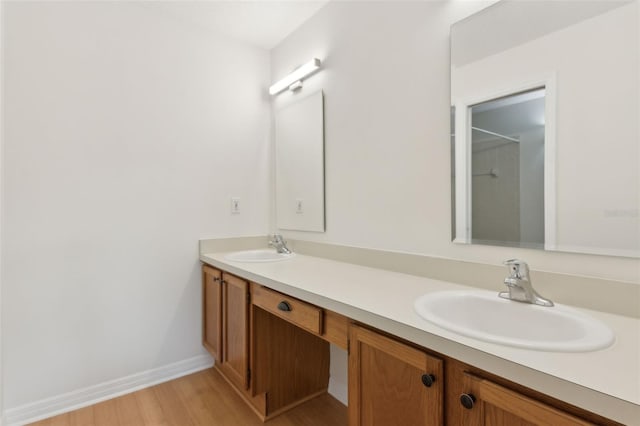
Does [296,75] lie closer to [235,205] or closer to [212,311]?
[235,205]

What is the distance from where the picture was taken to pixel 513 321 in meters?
0.98

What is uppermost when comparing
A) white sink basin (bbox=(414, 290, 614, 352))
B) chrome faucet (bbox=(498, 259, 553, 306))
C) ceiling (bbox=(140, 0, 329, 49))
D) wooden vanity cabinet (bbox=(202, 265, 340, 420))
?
ceiling (bbox=(140, 0, 329, 49))

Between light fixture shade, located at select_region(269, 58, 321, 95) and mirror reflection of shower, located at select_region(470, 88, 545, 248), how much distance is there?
1.11m

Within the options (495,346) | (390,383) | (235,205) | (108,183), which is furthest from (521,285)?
(108,183)

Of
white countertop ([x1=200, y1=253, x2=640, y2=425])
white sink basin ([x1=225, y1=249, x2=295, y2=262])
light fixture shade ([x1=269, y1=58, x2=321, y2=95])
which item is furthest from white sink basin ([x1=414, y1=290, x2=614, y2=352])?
light fixture shade ([x1=269, y1=58, x2=321, y2=95])

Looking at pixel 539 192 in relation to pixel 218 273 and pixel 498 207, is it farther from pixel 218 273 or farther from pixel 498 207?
pixel 218 273

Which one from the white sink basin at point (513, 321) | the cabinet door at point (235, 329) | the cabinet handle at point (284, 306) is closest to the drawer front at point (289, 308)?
the cabinet handle at point (284, 306)

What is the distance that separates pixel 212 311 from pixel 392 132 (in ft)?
5.07

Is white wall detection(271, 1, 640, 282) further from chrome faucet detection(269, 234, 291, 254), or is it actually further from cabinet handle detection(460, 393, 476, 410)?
cabinet handle detection(460, 393, 476, 410)

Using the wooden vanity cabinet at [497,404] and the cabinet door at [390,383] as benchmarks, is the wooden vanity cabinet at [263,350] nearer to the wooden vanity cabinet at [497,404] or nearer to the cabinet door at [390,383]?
the cabinet door at [390,383]

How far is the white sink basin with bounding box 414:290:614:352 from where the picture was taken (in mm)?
686

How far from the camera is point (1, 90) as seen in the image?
155cm

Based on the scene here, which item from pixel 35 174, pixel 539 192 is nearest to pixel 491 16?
pixel 539 192

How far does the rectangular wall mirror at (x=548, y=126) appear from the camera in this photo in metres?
0.90
